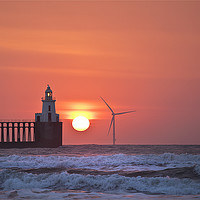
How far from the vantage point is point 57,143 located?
103625 millimetres

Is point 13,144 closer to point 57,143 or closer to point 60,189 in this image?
point 57,143

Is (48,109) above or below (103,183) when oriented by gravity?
above

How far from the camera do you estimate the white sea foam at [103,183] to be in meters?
23.2

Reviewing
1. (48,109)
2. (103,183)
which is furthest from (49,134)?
(103,183)

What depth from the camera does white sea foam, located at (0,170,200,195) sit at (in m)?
23.2

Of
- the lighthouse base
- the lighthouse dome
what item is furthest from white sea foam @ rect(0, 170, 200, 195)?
the lighthouse dome

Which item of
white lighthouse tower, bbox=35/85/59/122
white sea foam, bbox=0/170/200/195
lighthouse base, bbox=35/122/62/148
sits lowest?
white sea foam, bbox=0/170/200/195

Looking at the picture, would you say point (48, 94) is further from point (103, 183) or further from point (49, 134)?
point (103, 183)

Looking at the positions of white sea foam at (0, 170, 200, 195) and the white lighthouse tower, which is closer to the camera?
white sea foam at (0, 170, 200, 195)

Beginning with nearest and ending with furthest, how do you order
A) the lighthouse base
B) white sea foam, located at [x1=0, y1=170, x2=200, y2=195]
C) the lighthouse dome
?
white sea foam, located at [x1=0, y1=170, x2=200, y2=195] < the lighthouse base < the lighthouse dome

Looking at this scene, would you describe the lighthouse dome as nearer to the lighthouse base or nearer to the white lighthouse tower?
the white lighthouse tower

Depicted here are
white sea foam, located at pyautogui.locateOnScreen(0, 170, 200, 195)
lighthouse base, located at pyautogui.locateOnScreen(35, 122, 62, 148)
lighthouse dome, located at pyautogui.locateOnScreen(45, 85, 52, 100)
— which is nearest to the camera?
white sea foam, located at pyautogui.locateOnScreen(0, 170, 200, 195)

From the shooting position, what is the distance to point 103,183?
2498cm

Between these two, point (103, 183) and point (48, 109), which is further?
point (48, 109)
